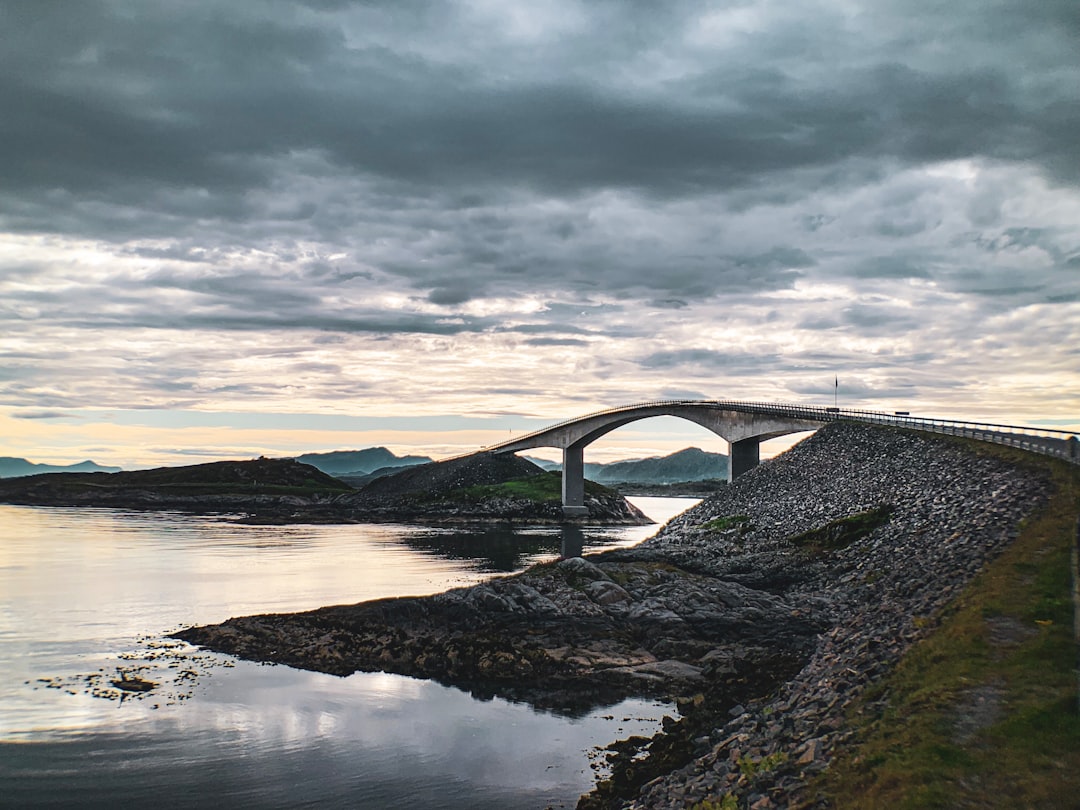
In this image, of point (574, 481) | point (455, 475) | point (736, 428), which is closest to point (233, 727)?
point (736, 428)

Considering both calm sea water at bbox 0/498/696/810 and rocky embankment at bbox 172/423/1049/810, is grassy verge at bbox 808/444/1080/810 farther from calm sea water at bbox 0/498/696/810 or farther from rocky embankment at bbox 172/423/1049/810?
calm sea water at bbox 0/498/696/810

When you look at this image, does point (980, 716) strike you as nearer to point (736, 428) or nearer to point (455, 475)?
point (736, 428)

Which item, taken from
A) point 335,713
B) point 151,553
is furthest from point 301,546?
point 335,713

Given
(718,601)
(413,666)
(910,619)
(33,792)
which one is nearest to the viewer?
(33,792)

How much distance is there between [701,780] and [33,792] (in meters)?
16.3

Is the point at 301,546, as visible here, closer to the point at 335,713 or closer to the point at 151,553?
the point at 151,553

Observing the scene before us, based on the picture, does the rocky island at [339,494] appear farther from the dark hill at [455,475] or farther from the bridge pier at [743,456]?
the bridge pier at [743,456]

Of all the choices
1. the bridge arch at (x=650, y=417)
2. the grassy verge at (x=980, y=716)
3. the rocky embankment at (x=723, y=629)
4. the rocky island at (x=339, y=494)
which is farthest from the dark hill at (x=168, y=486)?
the grassy verge at (x=980, y=716)

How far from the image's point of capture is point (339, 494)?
174625 mm

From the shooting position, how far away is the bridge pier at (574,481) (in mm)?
138250

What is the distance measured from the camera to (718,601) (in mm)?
40094

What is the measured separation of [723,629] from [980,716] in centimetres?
2007

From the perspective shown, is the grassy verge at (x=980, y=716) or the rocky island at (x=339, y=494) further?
the rocky island at (x=339, y=494)

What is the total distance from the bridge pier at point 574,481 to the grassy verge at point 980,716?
113 meters
